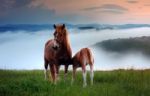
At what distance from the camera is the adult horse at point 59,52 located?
16.9m

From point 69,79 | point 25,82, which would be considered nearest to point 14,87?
point 25,82

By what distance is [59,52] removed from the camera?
1781 cm

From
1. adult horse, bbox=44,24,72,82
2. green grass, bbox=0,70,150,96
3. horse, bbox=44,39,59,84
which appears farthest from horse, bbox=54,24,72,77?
green grass, bbox=0,70,150,96

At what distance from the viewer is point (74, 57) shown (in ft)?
59.0

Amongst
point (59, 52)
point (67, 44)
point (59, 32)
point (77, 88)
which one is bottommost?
point (77, 88)

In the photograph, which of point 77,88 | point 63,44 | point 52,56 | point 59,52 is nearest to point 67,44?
point 63,44

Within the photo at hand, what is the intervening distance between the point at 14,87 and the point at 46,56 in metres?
3.13

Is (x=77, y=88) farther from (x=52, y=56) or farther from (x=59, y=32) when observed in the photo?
(x=52, y=56)

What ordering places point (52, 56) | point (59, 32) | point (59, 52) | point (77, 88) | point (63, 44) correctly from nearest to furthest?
point (77, 88) < point (59, 32) < point (63, 44) < point (59, 52) < point (52, 56)

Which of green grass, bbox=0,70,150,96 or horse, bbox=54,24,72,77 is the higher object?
horse, bbox=54,24,72,77

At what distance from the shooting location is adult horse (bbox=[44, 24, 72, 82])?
55.6 feet

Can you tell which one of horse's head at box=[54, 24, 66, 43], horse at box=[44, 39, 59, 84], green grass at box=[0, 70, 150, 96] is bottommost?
green grass at box=[0, 70, 150, 96]

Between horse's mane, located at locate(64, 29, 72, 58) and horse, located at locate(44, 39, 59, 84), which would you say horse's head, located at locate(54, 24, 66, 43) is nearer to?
horse's mane, located at locate(64, 29, 72, 58)

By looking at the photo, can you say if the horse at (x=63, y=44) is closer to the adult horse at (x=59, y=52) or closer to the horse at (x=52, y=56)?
the adult horse at (x=59, y=52)
